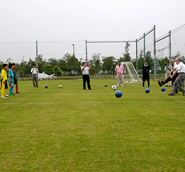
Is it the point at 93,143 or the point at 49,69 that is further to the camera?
the point at 49,69

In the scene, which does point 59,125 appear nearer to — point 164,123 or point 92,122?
point 92,122

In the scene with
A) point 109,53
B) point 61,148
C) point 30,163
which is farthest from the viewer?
point 109,53

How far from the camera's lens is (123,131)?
4.49 meters

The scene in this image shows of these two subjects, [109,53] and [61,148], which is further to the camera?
[109,53]

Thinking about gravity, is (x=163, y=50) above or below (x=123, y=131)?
above

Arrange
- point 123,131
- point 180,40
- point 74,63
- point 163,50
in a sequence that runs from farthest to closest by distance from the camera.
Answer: point 74,63
point 163,50
point 180,40
point 123,131

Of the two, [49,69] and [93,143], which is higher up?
[49,69]

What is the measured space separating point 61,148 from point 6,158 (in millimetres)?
814

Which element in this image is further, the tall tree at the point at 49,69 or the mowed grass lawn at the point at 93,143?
the tall tree at the point at 49,69

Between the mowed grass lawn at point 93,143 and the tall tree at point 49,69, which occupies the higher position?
the tall tree at point 49,69

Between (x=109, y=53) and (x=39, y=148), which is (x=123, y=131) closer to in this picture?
(x=39, y=148)

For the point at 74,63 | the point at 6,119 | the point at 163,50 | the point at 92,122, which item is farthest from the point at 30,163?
the point at 74,63

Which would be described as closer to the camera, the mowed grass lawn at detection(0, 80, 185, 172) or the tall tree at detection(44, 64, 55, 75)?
the mowed grass lawn at detection(0, 80, 185, 172)

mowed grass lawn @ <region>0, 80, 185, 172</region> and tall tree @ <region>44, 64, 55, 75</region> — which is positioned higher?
tall tree @ <region>44, 64, 55, 75</region>
